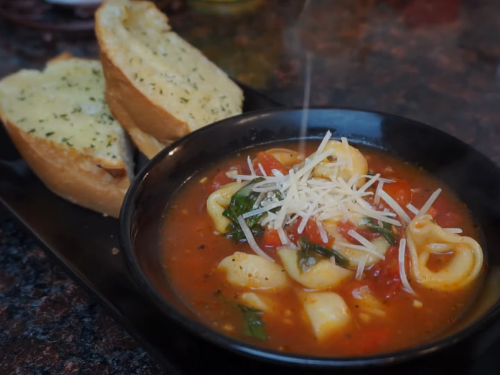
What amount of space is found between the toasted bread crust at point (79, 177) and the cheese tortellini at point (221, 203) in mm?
504

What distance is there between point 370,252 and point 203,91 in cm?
138

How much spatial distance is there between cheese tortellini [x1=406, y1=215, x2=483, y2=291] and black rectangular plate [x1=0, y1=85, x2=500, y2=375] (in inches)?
7.1

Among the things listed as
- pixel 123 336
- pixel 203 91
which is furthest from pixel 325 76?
pixel 123 336

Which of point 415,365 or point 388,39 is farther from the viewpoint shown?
point 388,39

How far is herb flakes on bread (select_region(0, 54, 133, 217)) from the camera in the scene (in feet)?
7.23

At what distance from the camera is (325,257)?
1.64 meters

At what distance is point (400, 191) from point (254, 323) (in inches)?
31.1

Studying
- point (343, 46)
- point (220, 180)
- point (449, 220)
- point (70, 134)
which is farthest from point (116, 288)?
point (343, 46)

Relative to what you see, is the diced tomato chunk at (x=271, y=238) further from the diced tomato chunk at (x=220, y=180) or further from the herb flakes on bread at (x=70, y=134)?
the herb flakes on bread at (x=70, y=134)

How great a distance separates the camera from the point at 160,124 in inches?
93.0

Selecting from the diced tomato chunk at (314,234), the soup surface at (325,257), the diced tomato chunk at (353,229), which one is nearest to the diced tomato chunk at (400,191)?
the soup surface at (325,257)

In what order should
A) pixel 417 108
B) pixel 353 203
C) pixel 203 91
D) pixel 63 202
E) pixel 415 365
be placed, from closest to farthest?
pixel 415 365, pixel 353 203, pixel 63 202, pixel 203 91, pixel 417 108

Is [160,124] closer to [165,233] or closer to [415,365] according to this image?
[165,233]

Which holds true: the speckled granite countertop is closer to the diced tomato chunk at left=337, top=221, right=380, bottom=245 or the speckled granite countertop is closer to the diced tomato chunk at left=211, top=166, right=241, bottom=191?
the diced tomato chunk at left=211, top=166, right=241, bottom=191
